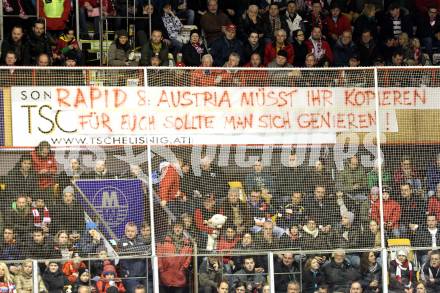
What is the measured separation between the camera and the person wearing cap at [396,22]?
1077 inches

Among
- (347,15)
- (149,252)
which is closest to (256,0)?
(347,15)

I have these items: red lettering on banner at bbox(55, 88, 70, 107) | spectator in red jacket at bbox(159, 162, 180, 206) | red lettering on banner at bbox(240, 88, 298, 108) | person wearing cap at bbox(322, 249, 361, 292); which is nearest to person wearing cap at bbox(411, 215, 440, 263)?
person wearing cap at bbox(322, 249, 361, 292)

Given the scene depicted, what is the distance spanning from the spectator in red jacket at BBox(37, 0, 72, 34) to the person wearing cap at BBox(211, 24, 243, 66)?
2.87 m

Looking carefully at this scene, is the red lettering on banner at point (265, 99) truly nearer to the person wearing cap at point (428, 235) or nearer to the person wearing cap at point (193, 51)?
the person wearing cap at point (428, 235)

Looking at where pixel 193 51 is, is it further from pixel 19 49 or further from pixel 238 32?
pixel 19 49

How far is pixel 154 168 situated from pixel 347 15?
790 cm

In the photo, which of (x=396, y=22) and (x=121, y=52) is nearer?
(x=121, y=52)

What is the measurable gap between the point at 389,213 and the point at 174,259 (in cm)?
341

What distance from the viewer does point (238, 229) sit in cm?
2156

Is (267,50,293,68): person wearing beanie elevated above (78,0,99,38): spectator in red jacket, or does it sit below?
below

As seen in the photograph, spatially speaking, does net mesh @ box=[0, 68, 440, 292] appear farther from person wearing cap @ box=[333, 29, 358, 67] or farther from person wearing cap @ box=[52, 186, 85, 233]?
person wearing cap @ box=[333, 29, 358, 67]

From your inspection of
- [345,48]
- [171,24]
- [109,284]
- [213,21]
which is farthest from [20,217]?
[345,48]

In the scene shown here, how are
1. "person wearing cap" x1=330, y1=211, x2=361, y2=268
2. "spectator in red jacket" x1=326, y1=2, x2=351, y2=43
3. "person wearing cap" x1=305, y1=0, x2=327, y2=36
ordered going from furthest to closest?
"spectator in red jacket" x1=326, y1=2, x2=351, y2=43, "person wearing cap" x1=305, y1=0, x2=327, y2=36, "person wearing cap" x1=330, y1=211, x2=361, y2=268

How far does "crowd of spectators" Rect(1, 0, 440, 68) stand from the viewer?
80.3 feet
